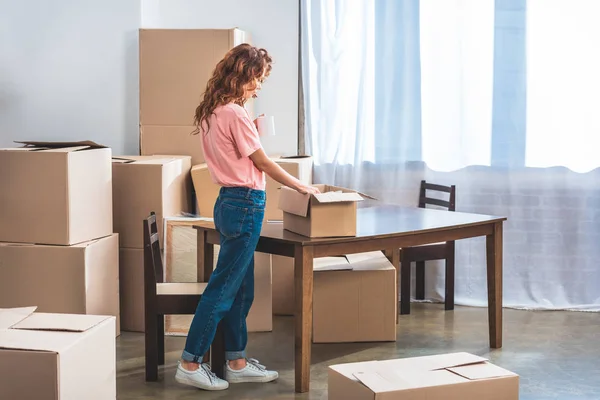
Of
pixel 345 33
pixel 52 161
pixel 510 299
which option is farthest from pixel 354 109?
pixel 52 161

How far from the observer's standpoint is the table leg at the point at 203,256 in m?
4.03

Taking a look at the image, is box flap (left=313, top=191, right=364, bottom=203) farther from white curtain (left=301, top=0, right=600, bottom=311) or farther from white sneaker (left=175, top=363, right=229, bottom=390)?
white curtain (left=301, top=0, right=600, bottom=311)

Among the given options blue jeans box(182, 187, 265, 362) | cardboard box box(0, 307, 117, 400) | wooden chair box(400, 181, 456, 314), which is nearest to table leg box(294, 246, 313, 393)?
blue jeans box(182, 187, 265, 362)

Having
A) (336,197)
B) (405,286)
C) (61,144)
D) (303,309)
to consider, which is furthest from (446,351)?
(61,144)

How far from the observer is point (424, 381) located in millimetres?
2717

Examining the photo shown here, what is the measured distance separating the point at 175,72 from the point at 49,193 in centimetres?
116

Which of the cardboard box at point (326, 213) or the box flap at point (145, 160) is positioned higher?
the box flap at point (145, 160)

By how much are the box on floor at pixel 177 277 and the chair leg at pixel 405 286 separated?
0.83 m

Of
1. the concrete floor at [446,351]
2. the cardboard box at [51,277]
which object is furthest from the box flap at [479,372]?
the cardboard box at [51,277]

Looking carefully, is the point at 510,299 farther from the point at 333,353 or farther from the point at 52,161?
the point at 52,161

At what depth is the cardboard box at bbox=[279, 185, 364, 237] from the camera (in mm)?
3576

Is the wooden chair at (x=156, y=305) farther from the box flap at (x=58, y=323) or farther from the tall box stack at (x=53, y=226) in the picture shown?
the box flap at (x=58, y=323)

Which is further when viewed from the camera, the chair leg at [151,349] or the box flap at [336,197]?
the chair leg at [151,349]

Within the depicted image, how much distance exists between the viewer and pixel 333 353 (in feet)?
13.8
